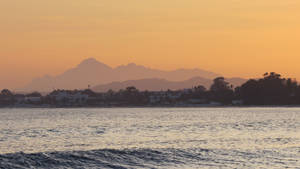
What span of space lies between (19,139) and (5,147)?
10011mm

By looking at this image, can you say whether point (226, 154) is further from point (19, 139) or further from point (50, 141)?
point (19, 139)

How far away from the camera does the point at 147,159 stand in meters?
46.0

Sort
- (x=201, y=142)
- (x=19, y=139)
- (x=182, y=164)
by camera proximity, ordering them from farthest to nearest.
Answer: (x=19, y=139)
(x=201, y=142)
(x=182, y=164)

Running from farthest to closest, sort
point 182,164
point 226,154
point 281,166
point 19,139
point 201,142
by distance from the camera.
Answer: point 19,139
point 201,142
point 226,154
point 182,164
point 281,166

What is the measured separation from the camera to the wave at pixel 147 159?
42406mm

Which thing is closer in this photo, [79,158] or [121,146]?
[79,158]

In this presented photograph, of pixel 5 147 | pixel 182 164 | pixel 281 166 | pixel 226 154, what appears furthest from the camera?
pixel 5 147

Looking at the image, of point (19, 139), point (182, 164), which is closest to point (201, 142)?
point (182, 164)

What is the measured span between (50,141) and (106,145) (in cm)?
798

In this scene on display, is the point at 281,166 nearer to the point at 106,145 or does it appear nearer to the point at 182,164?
the point at 182,164

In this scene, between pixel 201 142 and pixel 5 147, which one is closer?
pixel 5 147

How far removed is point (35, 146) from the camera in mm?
57406

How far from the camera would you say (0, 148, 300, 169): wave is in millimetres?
Result: 42406

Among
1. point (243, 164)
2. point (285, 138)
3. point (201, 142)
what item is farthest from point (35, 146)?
point (285, 138)
